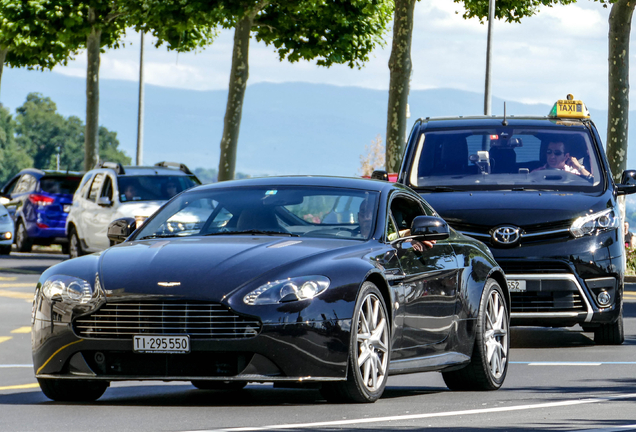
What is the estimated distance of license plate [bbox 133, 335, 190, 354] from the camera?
7387 millimetres

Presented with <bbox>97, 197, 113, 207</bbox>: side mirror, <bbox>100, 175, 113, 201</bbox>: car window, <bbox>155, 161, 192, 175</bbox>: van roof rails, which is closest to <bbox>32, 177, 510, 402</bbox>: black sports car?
<bbox>97, 197, 113, 207</bbox>: side mirror

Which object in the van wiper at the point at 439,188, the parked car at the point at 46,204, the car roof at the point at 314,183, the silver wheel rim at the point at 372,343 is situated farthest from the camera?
the parked car at the point at 46,204

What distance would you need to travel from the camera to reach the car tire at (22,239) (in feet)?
98.5

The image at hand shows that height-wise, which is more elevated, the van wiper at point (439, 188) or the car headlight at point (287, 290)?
the van wiper at point (439, 188)

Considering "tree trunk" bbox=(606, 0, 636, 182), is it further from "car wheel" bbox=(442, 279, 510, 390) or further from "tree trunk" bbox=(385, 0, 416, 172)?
"car wheel" bbox=(442, 279, 510, 390)

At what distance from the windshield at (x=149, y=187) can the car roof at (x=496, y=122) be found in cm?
998

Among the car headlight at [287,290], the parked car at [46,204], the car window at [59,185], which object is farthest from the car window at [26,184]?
the car headlight at [287,290]

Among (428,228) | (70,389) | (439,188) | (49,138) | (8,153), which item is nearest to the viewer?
(70,389)

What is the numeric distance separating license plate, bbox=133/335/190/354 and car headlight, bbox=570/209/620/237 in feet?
17.1

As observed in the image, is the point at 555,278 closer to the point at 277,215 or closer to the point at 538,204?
the point at 538,204

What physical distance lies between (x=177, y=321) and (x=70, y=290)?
2.31 feet

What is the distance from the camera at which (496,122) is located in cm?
1334

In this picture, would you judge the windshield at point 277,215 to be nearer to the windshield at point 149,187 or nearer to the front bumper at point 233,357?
the front bumper at point 233,357

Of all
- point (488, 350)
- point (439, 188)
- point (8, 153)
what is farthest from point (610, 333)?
point (8, 153)
